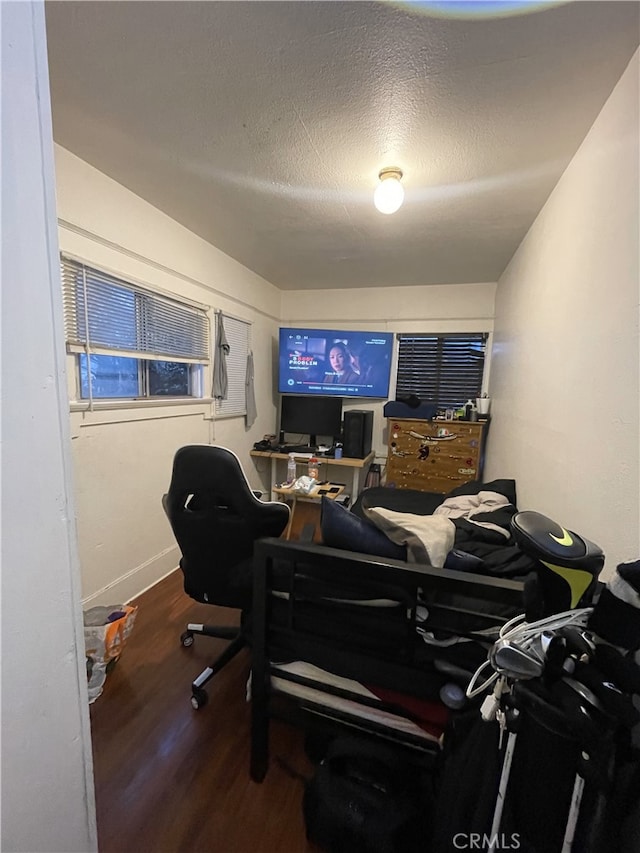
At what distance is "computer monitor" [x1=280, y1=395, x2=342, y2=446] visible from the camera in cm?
383

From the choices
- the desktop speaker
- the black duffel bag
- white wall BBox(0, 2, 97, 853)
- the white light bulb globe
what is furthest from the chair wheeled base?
Result: the white light bulb globe

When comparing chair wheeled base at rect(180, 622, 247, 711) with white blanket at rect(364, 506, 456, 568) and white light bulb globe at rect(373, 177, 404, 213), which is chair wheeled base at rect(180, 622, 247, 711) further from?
white light bulb globe at rect(373, 177, 404, 213)

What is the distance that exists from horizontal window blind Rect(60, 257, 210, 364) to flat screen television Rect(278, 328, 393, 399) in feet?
4.07

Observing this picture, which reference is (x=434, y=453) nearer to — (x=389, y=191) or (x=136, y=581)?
(x=389, y=191)

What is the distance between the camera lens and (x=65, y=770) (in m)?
0.68

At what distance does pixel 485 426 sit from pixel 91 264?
3401 millimetres

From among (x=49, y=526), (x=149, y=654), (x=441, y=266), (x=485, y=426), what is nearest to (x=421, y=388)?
(x=485, y=426)

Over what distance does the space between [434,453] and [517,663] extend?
2.89 meters

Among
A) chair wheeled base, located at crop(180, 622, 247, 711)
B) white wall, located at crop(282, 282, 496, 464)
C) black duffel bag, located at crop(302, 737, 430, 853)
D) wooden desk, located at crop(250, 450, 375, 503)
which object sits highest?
white wall, located at crop(282, 282, 496, 464)

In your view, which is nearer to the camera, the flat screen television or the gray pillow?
the gray pillow

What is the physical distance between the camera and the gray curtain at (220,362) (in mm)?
2906

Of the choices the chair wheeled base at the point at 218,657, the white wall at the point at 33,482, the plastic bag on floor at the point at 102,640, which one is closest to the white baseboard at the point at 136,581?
the plastic bag on floor at the point at 102,640

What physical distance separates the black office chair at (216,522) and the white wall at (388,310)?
2767 millimetres

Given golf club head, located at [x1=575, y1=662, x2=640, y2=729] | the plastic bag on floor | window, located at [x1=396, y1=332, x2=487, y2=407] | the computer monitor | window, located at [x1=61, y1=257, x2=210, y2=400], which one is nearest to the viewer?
golf club head, located at [x1=575, y1=662, x2=640, y2=729]
